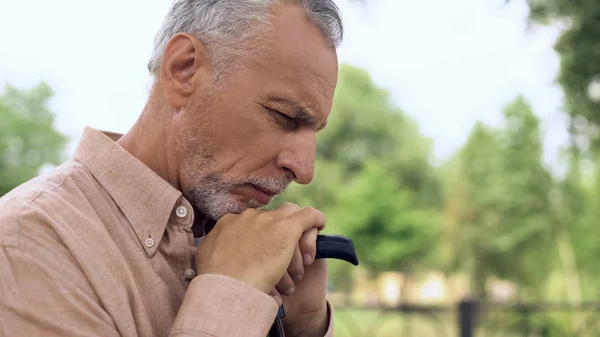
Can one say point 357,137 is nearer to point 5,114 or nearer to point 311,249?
point 5,114

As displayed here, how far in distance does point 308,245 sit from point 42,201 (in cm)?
42

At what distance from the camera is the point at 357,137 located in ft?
85.4

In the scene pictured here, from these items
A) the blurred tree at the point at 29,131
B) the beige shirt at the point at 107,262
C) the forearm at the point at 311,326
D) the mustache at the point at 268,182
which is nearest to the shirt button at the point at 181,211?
the beige shirt at the point at 107,262

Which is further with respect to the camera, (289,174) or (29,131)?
(29,131)

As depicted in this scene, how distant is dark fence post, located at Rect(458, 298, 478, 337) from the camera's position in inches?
198

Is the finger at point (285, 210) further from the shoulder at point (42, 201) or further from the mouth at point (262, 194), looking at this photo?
the shoulder at point (42, 201)

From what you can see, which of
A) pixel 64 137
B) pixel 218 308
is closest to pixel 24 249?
pixel 218 308

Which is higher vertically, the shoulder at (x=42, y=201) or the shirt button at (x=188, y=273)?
the shoulder at (x=42, y=201)

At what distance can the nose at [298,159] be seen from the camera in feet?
3.63

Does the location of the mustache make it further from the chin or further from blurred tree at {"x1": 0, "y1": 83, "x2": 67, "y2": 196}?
blurred tree at {"x1": 0, "y1": 83, "x2": 67, "y2": 196}

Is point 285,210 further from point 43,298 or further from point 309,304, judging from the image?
point 43,298

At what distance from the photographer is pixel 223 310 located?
36.5 inches

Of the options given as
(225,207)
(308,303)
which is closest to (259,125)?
(225,207)

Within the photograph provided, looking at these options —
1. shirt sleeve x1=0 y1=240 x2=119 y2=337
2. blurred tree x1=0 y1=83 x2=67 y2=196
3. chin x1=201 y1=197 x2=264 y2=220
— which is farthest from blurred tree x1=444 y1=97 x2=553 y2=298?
shirt sleeve x1=0 y1=240 x2=119 y2=337
